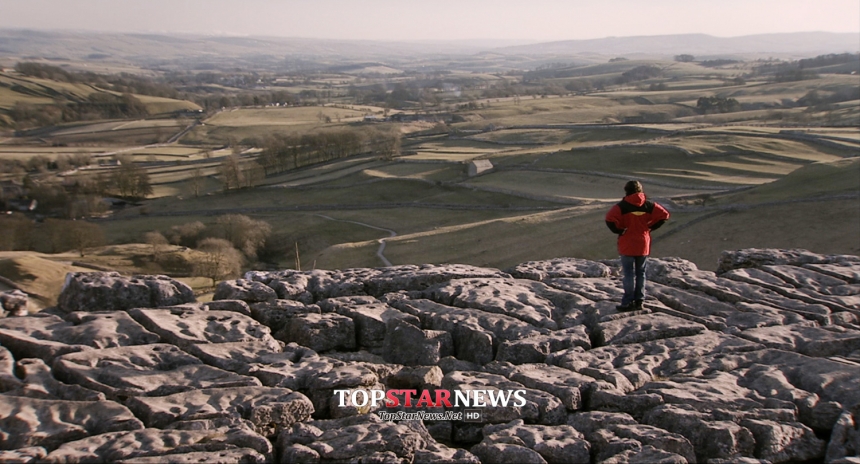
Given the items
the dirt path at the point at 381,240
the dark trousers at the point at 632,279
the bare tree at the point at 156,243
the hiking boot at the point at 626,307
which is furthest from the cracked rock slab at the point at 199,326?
the bare tree at the point at 156,243

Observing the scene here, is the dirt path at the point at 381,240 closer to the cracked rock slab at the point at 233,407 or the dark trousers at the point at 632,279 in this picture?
the dark trousers at the point at 632,279

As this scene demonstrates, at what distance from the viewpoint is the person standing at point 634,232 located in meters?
15.0

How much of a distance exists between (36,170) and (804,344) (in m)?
126

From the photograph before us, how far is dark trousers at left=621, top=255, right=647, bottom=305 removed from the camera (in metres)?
15.0

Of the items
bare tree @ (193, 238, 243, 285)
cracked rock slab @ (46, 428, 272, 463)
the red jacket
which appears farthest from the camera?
bare tree @ (193, 238, 243, 285)

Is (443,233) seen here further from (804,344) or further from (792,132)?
(792,132)

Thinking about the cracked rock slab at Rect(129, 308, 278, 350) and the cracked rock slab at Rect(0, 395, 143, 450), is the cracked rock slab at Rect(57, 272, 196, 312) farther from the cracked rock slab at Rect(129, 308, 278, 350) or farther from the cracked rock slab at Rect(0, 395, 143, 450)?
the cracked rock slab at Rect(0, 395, 143, 450)

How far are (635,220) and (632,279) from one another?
1488 millimetres

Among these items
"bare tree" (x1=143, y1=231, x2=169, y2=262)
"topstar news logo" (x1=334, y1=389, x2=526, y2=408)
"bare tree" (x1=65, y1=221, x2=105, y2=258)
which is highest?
"topstar news logo" (x1=334, y1=389, x2=526, y2=408)

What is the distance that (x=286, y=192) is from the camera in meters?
89.6

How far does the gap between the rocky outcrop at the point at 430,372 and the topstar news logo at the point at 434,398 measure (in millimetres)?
40

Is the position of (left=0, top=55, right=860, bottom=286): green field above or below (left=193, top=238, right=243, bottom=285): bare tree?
above

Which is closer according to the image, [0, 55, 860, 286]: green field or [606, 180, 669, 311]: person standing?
[606, 180, 669, 311]: person standing

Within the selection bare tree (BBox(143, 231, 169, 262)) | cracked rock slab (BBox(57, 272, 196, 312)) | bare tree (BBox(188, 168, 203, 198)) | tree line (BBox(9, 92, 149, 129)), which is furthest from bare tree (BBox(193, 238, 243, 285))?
tree line (BBox(9, 92, 149, 129))
